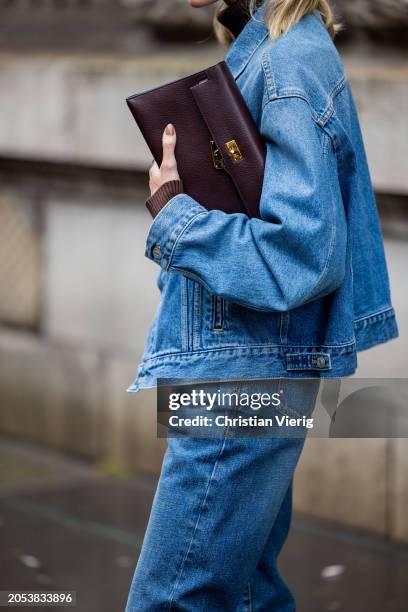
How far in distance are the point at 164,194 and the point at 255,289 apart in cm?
29

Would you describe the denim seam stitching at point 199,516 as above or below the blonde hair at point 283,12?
below

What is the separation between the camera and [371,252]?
256 cm

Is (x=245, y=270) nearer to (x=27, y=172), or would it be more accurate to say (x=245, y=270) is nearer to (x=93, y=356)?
(x=93, y=356)

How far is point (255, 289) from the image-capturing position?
219 cm

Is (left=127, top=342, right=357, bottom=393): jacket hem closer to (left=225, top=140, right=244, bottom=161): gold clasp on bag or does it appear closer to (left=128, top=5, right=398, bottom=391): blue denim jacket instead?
(left=128, top=5, right=398, bottom=391): blue denim jacket

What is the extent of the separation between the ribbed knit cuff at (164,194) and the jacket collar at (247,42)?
30 centimetres

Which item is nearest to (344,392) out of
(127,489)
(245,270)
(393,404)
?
(245,270)

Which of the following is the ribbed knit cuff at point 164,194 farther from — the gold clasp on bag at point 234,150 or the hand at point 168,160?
the gold clasp on bag at point 234,150

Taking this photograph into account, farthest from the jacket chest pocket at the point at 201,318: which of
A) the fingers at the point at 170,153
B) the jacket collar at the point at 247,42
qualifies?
the jacket collar at the point at 247,42

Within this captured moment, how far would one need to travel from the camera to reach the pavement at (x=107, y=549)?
3.88m

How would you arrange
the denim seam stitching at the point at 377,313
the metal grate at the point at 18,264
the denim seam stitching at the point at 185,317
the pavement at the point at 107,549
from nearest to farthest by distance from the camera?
the denim seam stitching at the point at 185,317, the denim seam stitching at the point at 377,313, the pavement at the point at 107,549, the metal grate at the point at 18,264

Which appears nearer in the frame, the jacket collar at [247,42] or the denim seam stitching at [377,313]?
the jacket collar at [247,42]

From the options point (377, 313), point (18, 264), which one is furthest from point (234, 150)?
point (18, 264)

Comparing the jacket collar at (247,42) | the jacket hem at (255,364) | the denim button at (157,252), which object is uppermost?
the jacket collar at (247,42)
